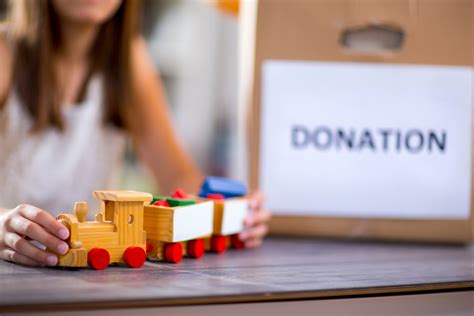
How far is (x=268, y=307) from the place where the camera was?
457 mm

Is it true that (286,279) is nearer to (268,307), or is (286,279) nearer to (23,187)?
(268,307)

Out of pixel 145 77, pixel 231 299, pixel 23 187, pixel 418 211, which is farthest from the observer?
pixel 145 77

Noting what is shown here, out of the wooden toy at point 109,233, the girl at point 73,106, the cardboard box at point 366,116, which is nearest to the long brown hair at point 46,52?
the girl at point 73,106

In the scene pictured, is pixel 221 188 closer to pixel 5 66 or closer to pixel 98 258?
pixel 98 258

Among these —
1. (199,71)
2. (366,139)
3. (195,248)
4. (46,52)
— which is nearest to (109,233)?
(195,248)

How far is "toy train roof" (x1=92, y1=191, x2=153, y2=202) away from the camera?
1.72 feet

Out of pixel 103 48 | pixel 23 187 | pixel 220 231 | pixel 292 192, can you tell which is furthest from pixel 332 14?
pixel 23 187

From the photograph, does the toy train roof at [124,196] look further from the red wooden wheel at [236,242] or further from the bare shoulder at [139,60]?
the bare shoulder at [139,60]

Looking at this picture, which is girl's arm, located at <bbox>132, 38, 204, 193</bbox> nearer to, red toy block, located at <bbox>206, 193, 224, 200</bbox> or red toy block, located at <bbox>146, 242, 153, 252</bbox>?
red toy block, located at <bbox>206, 193, 224, 200</bbox>

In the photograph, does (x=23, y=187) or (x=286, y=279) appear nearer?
(x=286, y=279)

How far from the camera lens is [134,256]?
542mm

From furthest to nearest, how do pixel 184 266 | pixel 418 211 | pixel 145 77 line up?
pixel 145 77 → pixel 418 211 → pixel 184 266

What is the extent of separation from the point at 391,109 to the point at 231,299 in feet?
1.60

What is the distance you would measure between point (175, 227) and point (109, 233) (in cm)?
7
